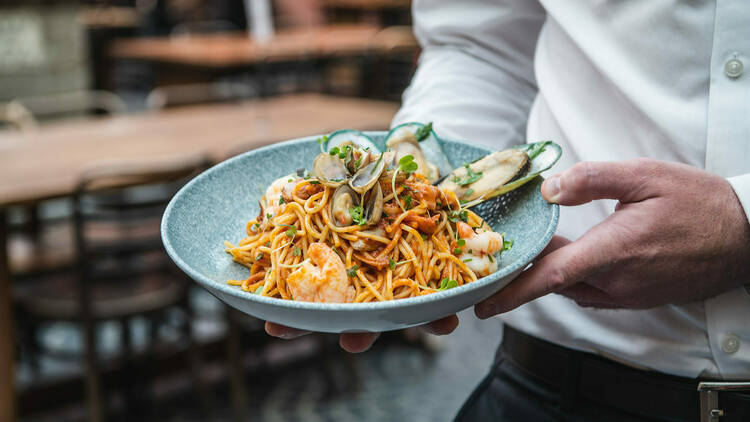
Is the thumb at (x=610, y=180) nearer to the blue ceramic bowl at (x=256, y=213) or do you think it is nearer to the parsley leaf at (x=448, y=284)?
the blue ceramic bowl at (x=256, y=213)

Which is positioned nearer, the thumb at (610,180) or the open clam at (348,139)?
the thumb at (610,180)

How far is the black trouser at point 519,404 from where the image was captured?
3.67ft

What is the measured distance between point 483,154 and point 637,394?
0.47 metres

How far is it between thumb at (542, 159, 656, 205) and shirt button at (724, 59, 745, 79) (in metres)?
0.21

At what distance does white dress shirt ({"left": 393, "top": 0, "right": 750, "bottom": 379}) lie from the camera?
0.97 meters

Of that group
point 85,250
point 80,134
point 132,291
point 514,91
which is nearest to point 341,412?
point 132,291

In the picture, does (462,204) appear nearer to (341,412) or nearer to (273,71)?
(341,412)

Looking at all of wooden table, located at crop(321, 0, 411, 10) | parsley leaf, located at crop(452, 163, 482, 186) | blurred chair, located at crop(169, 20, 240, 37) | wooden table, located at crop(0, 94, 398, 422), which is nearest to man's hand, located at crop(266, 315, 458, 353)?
parsley leaf, located at crop(452, 163, 482, 186)

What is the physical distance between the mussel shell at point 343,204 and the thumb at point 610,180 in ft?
1.07

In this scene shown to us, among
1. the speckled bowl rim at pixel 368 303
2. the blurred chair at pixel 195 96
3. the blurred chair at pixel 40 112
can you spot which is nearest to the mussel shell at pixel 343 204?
the speckled bowl rim at pixel 368 303

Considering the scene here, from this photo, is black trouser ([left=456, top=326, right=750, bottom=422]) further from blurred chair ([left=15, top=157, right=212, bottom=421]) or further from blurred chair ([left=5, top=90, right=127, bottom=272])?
blurred chair ([left=5, top=90, right=127, bottom=272])

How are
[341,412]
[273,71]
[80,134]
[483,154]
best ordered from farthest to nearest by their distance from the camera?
[273,71], [80,134], [341,412], [483,154]

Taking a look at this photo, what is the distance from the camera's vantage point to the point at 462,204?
3.68 ft

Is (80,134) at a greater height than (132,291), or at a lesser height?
greater
